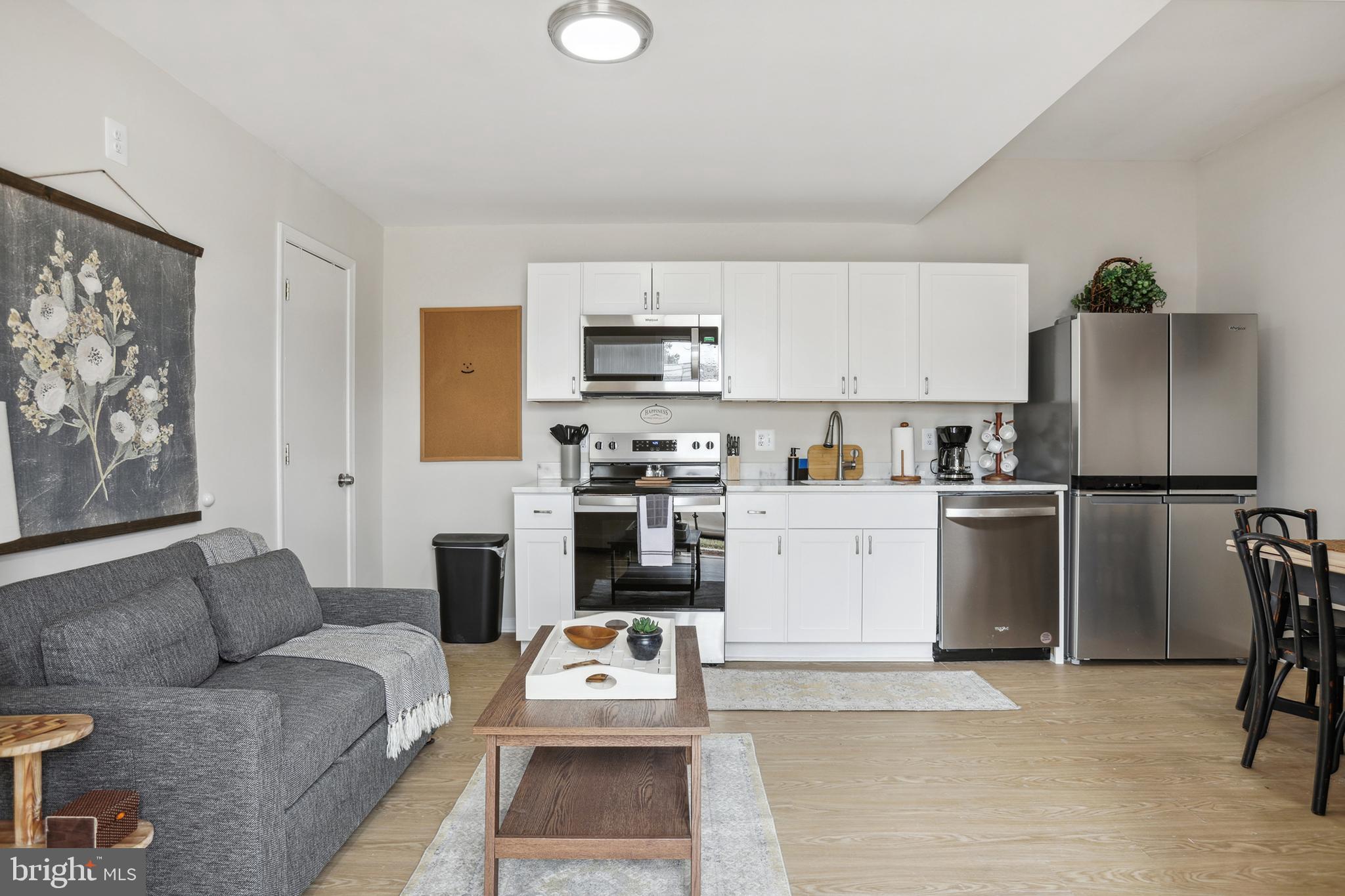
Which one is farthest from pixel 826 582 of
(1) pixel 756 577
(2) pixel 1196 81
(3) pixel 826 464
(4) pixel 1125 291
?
(2) pixel 1196 81

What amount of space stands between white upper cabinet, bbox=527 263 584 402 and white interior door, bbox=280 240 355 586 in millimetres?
1021

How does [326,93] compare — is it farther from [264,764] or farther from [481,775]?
[481,775]

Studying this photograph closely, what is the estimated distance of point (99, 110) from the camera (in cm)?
235

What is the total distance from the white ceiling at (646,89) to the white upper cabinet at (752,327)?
17.1 inches

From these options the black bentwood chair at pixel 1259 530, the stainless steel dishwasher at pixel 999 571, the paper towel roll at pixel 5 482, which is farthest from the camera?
the stainless steel dishwasher at pixel 999 571

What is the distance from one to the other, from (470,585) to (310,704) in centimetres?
219

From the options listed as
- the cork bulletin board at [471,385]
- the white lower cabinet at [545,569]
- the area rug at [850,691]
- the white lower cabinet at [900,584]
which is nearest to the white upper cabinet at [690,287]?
the cork bulletin board at [471,385]

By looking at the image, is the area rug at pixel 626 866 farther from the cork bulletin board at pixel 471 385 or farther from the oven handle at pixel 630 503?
the cork bulletin board at pixel 471 385

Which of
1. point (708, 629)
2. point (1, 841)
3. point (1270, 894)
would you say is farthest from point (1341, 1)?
point (1, 841)

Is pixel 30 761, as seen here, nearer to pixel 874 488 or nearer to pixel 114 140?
pixel 114 140

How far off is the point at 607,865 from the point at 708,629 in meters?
1.87

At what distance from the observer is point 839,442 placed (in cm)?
438

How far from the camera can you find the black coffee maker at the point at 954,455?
4.17 meters

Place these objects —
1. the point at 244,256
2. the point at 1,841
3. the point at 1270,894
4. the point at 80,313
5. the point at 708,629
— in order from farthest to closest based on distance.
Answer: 1. the point at 708,629
2. the point at 244,256
3. the point at 80,313
4. the point at 1270,894
5. the point at 1,841
